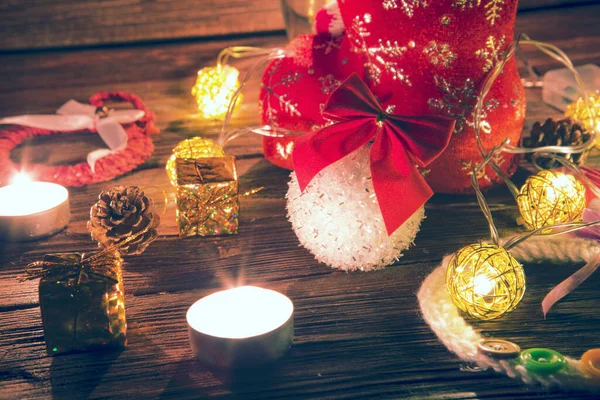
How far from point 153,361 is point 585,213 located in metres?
0.63

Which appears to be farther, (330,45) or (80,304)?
(330,45)

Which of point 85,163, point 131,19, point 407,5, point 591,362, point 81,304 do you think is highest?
point 131,19

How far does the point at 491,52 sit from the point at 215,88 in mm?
614

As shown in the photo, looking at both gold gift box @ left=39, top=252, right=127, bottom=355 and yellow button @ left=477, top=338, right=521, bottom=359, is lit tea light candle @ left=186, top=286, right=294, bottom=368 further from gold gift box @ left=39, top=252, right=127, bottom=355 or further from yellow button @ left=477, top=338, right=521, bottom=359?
yellow button @ left=477, top=338, right=521, bottom=359

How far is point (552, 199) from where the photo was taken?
2.98 feet

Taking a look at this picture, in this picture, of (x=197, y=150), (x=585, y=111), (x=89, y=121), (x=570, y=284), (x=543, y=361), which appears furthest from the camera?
(x=89, y=121)

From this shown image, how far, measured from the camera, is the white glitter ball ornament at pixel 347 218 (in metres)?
0.80

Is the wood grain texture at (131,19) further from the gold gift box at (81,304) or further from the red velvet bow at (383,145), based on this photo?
the gold gift box at (81,304)

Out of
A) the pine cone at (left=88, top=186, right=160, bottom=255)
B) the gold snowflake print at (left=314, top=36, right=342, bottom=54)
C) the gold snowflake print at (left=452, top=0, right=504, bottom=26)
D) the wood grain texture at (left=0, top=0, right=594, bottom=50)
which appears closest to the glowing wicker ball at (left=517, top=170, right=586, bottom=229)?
the gold snowflake print at (left=452, top=0, right=504, bottom=26)

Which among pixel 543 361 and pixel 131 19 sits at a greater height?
pixel 131 19

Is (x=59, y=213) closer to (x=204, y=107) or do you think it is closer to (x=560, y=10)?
(x=204, y=107)

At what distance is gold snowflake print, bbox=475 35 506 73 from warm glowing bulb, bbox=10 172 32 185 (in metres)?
0.76

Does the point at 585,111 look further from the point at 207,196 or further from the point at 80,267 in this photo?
the point at 80,267

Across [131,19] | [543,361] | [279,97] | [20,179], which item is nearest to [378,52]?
[279,97]
